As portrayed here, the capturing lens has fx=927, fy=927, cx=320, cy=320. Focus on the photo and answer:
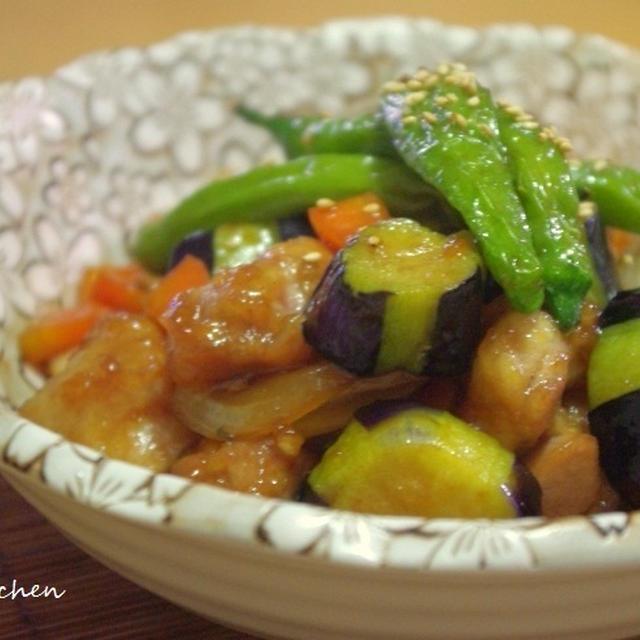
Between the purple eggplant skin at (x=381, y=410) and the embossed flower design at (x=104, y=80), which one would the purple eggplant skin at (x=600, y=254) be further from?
the embossed flower design at (x=104, y=80)

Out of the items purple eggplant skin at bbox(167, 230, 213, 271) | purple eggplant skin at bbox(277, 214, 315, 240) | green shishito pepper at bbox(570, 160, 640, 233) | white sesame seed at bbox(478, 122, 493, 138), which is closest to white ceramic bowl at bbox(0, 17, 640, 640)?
purple eggplant skin at bbox(167, 230, 213, 271)

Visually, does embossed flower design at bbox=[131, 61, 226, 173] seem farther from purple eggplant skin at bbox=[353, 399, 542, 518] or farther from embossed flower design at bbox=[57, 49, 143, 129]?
purple eggplant skin at bbox=[353, 399, 542, 518]

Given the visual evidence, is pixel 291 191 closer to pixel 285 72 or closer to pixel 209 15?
pixel 285 72

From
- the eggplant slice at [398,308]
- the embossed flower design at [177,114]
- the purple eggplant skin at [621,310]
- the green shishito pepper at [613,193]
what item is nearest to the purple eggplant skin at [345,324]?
the eggplant slice at [398,308]

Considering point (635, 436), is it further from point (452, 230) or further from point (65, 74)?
point (65, 74)

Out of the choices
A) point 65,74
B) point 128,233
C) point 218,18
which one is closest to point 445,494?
point 128,233
